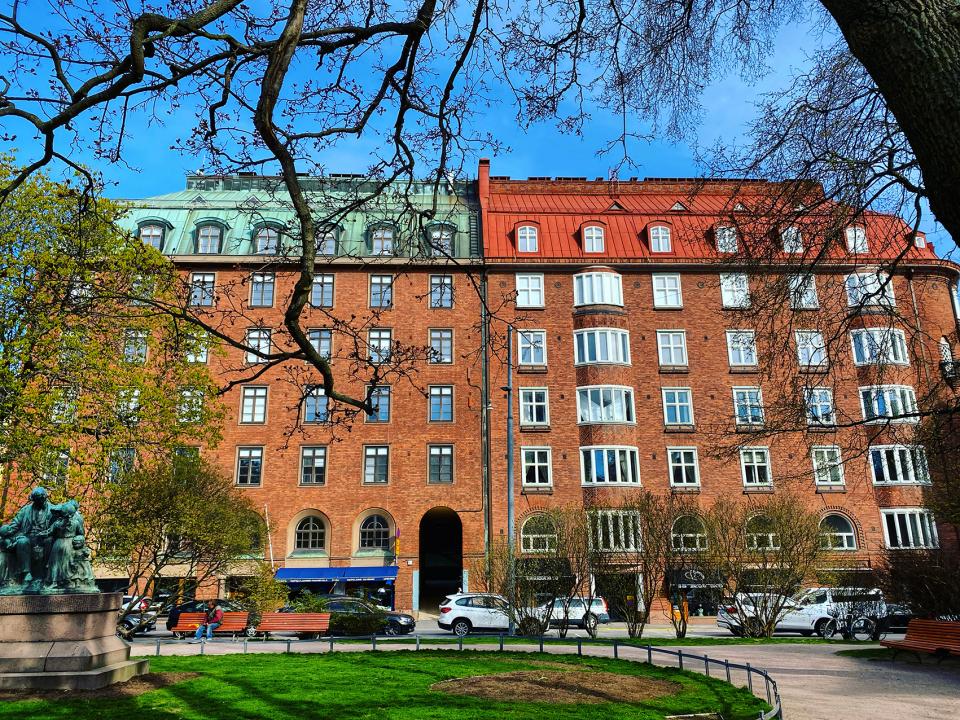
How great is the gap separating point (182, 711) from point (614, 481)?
2771 centimetres

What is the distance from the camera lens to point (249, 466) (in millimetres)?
37312

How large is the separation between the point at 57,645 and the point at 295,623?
12.1m

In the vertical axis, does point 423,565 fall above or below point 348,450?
below

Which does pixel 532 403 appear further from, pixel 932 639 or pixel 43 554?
pixel 43 554

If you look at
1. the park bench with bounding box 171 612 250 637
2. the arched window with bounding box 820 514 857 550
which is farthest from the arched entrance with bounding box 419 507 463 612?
the arched window with bounding box 820 514 857 550

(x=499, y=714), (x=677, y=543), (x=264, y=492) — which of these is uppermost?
(x=264, y=492)

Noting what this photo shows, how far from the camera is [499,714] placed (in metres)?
10.0

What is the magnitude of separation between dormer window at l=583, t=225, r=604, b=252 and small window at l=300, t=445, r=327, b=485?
1721 cm

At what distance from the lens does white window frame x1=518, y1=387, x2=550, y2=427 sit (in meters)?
37.5

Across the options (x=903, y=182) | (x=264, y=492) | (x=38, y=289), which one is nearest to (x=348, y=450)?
(x=264, y=492)

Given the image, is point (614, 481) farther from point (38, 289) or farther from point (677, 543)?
point (38, 289)

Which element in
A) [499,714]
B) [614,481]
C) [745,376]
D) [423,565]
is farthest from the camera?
[423,565]

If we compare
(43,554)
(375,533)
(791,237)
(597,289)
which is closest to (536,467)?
(375,533)

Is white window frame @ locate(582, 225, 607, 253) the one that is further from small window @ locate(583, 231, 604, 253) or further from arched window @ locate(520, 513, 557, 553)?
arched window @ locate(520, 513, 557, 553)
